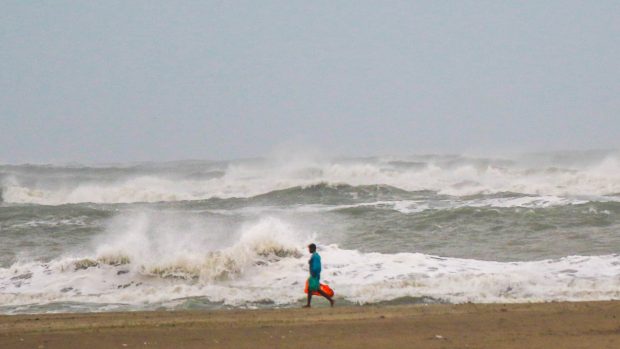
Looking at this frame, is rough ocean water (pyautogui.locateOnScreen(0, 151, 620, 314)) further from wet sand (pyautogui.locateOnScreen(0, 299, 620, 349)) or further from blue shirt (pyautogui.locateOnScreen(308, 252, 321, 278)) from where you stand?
wet sand (pyautogui.locateOnScreen(0, 299, 620, 349))

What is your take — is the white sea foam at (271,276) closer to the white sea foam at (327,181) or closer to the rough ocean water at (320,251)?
the rough ocean water at (320,251)

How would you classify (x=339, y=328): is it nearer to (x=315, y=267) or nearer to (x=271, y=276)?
(x=315, y=267)

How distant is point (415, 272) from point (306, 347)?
5720 millimetres

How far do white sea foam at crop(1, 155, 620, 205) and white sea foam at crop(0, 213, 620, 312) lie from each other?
1549 centimetres

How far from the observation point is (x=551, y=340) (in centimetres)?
710

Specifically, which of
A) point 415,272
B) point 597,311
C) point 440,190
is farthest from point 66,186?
point 597,311

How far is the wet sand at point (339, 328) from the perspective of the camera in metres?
7.18

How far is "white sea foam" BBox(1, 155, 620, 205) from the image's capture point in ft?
101

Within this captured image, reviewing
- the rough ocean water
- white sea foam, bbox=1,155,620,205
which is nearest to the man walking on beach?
the rough ocean water

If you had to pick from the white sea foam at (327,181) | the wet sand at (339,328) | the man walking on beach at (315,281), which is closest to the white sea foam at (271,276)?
the man walking on beach at (315,281)

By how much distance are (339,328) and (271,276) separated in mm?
4909

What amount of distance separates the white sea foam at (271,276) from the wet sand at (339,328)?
4.41 feet

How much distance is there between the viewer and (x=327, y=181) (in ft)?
103

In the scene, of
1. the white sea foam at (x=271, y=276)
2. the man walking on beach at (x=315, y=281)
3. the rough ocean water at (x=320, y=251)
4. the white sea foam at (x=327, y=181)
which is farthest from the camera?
Answer: the white sea foam at (x=327, y=181)
